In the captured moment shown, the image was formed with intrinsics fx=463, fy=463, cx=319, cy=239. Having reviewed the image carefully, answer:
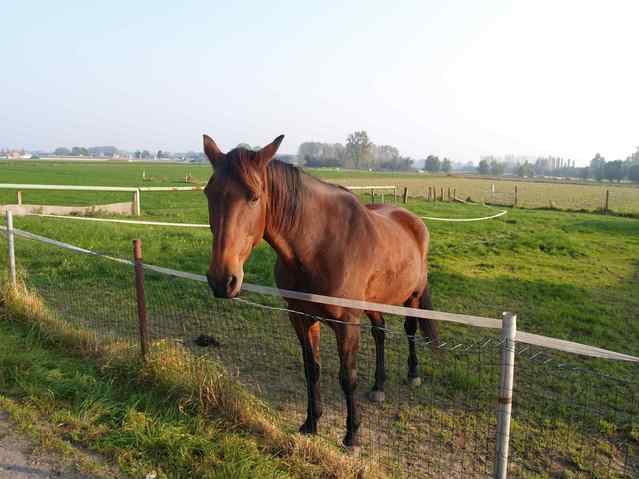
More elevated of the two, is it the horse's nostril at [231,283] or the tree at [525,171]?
the tree at [525,171]

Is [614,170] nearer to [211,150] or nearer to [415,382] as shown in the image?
[415,382]

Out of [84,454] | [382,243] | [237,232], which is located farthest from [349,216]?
[84,454]

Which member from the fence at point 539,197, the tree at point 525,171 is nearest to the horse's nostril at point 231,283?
the fence at point 539,197

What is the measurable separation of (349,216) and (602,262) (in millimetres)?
9464

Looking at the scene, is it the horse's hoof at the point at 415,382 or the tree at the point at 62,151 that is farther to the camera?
the tree at the point at 62,151

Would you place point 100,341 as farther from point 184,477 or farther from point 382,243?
point 382,243

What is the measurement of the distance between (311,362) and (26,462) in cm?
187

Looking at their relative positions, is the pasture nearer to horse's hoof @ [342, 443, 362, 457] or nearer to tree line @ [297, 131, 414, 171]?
horse's hoof @ [342, 443, 362, 457]

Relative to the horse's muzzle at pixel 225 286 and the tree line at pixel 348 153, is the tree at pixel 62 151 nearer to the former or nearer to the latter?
the tree line at pixel 348 153

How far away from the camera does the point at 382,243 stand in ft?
11.4

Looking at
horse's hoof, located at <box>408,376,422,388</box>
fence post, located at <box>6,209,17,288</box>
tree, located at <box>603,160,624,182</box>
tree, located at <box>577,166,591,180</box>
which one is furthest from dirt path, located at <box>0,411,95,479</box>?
tree, located at <box>577,166,591,180</box>

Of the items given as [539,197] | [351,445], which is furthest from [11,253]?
[539,197]

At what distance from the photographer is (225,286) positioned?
2428 millimetres

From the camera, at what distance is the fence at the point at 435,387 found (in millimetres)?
3176
